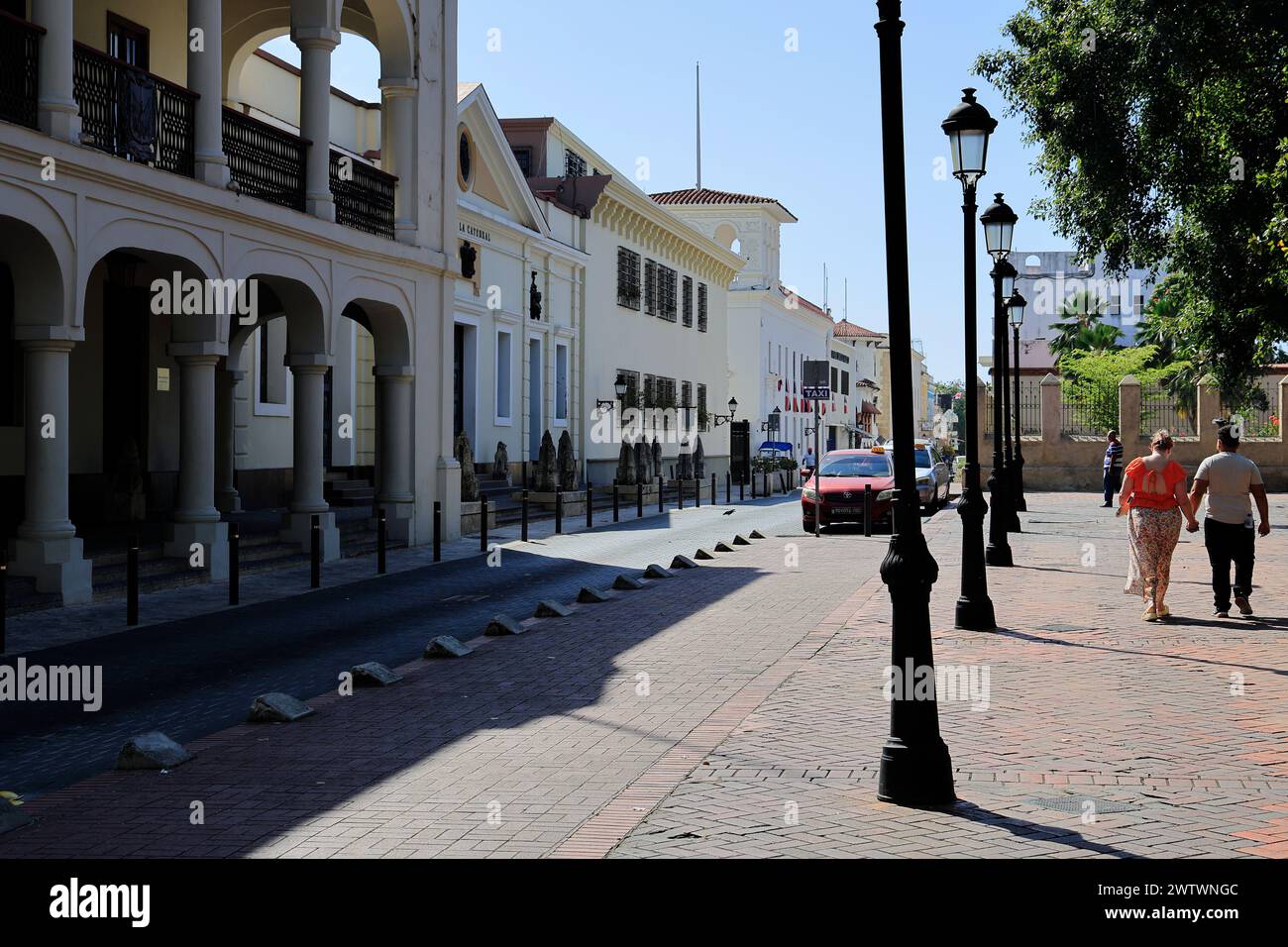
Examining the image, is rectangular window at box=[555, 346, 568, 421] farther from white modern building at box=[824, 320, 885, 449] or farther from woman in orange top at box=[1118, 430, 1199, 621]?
white modern building at box=[824, 320, 885, 449]

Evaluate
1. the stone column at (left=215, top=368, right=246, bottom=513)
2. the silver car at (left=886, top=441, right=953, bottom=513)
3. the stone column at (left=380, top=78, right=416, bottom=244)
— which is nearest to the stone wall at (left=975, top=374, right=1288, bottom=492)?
the silver car at (left=886, top=441, right=953, bottom=513)

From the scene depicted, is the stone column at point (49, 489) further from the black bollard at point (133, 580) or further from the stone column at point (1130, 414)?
the stone column at point (1130, 414)

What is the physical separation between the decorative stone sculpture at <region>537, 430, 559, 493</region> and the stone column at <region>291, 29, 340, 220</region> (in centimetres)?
1166

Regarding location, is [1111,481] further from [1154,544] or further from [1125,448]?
[1154,544]

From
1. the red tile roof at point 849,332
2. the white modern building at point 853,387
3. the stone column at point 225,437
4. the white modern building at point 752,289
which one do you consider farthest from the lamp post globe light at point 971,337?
the red tile roof at point 849,332

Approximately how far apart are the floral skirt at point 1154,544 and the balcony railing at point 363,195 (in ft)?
42.2

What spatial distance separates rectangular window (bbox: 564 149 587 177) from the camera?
43.5 metres

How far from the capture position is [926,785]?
6246 millimetres

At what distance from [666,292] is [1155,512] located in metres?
37.5

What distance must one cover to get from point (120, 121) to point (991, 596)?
11242mm

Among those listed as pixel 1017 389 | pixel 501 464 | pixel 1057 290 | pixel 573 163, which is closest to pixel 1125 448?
pixel 1017 389

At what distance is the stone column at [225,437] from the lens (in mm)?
22625
